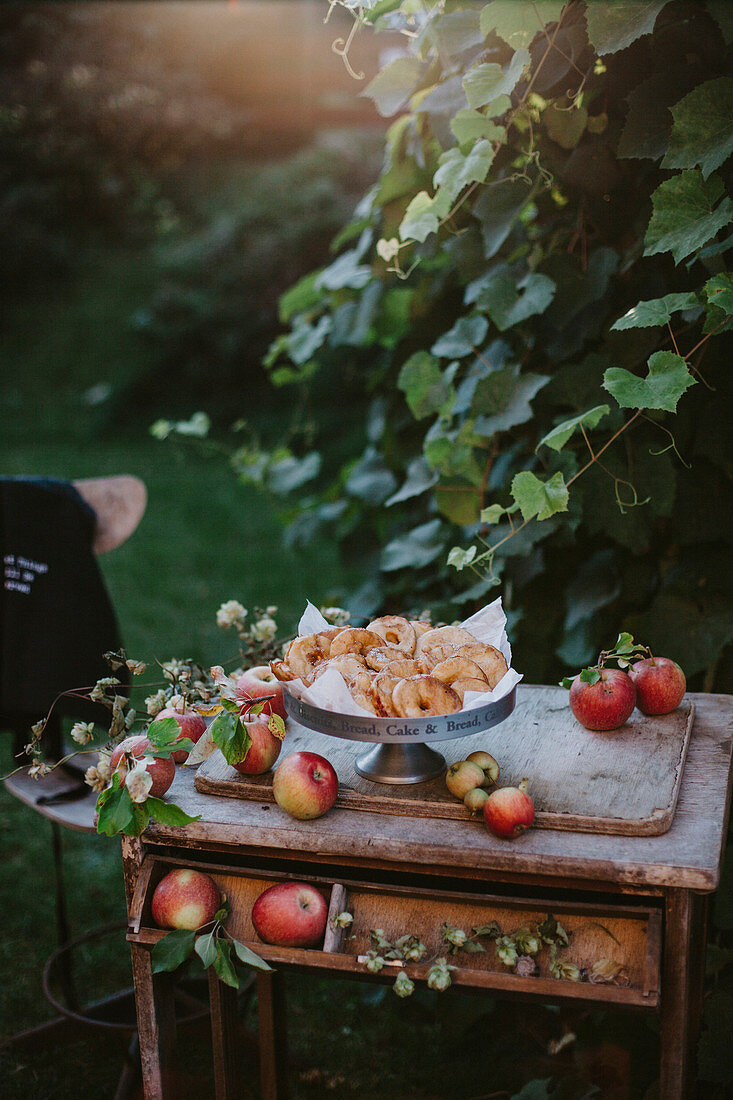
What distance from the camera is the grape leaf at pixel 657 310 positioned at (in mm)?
1403

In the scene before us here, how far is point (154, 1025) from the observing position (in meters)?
1.28

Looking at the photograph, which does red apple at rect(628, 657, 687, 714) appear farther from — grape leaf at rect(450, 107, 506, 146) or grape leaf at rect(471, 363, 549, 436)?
grape leaf at rect(450, 107, 506, 146)

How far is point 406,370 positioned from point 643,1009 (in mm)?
1299

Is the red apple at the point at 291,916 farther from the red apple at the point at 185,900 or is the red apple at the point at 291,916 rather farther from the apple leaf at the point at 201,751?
the apple leaf at the point at 201,751

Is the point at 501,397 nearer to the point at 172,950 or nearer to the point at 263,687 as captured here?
the point at 263,687

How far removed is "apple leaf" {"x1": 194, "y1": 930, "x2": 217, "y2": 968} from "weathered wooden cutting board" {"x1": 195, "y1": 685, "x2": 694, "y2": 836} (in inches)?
7.4

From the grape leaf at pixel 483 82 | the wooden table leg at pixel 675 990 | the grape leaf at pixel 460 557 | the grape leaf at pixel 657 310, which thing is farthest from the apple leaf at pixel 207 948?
the grape leaf at pixel 483 82

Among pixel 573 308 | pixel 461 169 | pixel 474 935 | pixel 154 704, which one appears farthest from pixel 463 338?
pixel 474 935

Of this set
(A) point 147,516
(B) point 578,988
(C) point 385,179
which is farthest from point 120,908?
(A) point 147,516

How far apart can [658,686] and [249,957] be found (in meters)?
0.70

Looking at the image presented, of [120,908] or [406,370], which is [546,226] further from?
[120,908]

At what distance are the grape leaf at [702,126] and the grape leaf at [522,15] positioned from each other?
0.29 m

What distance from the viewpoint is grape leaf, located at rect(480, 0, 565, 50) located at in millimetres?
1551

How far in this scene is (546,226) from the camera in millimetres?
2041
